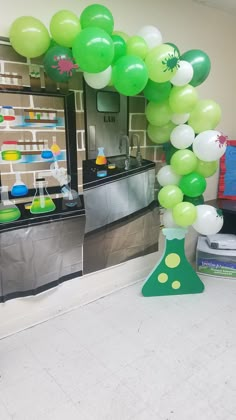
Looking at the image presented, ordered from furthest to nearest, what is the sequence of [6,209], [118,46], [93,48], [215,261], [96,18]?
[215,261]
[6,209]
[118,46]
[96,18]
[93,48]

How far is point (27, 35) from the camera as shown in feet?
4.76

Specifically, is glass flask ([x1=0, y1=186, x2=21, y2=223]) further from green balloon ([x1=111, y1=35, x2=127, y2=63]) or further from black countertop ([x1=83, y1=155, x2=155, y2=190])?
green balloon ([x1=111, y1=35, x2=127, y2=63])

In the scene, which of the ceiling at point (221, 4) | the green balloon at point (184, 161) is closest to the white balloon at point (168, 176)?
the green balloon at point (184, 161)

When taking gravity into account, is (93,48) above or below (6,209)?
above

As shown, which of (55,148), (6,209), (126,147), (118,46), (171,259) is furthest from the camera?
(171,259)

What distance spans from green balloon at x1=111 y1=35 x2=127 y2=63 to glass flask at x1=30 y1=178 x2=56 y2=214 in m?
0.83

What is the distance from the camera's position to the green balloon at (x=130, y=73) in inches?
62.2

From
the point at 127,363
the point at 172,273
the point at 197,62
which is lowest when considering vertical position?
the point at 127,363

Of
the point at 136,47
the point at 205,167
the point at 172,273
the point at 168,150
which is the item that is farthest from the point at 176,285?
the point at 136,47

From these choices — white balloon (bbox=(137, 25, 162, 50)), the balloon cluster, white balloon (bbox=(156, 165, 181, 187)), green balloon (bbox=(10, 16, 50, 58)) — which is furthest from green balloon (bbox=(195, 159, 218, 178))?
green balloon (bbox=(10, 16, 50, 58))

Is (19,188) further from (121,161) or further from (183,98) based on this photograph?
(183,98)

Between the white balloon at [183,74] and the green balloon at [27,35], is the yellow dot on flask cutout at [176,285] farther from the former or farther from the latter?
the green balloon at [27,35]

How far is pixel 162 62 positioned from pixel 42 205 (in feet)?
3.59

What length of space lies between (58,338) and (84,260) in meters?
0.54
